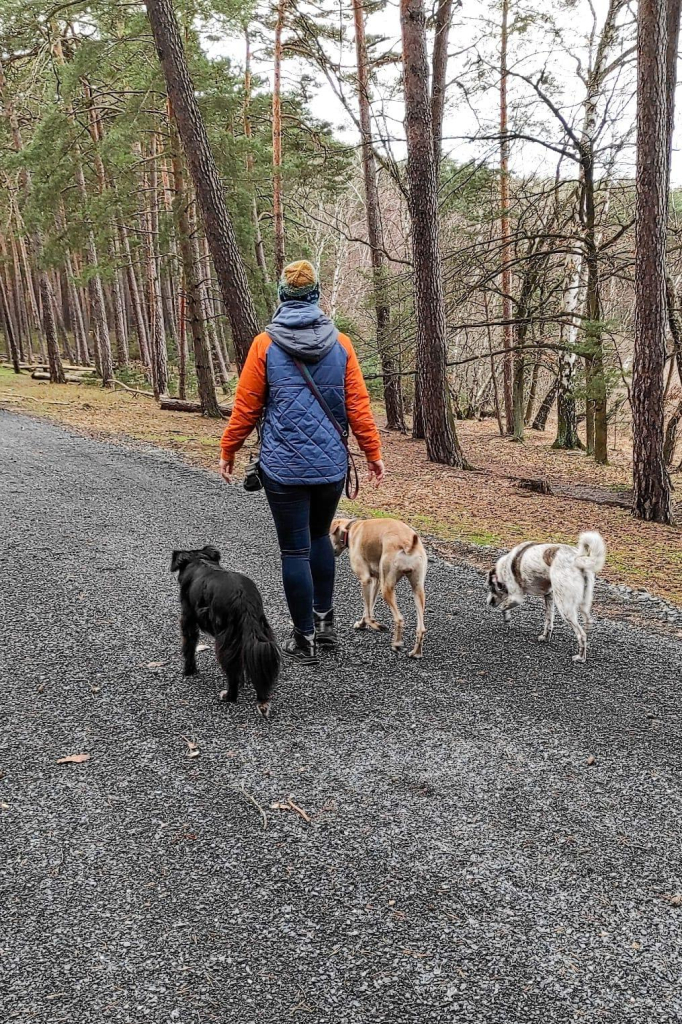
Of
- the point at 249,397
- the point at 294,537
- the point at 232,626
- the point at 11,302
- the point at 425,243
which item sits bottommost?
the point at 232,626

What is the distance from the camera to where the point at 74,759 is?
3336 millimetres

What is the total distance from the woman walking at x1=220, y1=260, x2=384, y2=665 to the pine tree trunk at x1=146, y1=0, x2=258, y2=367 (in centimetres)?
850

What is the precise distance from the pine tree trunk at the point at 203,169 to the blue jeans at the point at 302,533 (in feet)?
28.3

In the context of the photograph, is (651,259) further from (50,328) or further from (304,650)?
(50,328)

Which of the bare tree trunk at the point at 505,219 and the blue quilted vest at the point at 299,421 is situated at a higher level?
the bare tree trunk at the point at 505,219

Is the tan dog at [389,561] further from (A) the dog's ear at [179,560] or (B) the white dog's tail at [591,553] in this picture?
(A) the dog's ear at [179,560]

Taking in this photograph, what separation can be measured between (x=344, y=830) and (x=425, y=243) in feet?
32.9

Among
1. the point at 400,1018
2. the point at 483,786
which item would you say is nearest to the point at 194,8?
the point at 483,786

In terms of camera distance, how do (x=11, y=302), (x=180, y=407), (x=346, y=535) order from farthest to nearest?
(x=11, y=302) → (x=180, y=407) → (x=346, y=535)

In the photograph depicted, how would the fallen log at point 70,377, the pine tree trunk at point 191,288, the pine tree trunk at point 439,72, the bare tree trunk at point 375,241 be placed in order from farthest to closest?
the fallen log at point 70,377, the pine tree trunk at point 191,288, the bare tree trunk at point 375,241, the pine tree trunk at point 439,72

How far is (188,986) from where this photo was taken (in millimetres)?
2162

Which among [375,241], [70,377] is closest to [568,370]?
[375,241]

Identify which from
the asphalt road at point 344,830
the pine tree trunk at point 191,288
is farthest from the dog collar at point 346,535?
the pine tree trunk at point 191,288

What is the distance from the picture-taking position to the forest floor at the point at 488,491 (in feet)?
24.1
